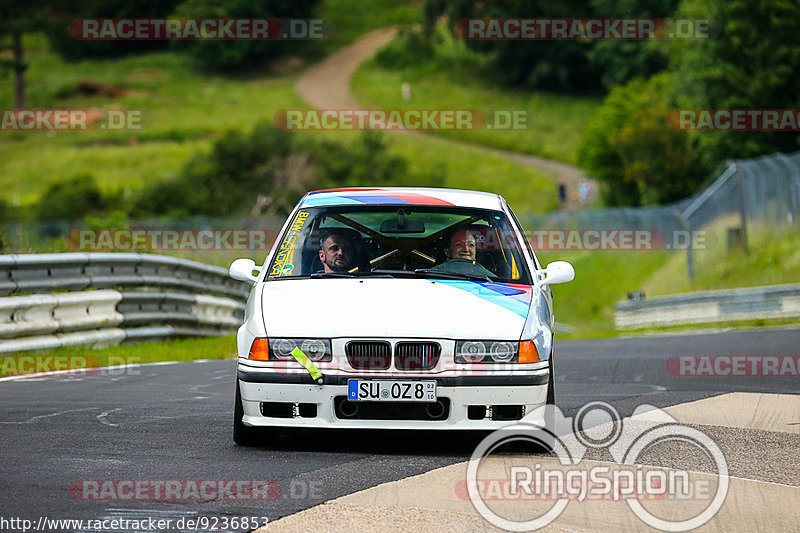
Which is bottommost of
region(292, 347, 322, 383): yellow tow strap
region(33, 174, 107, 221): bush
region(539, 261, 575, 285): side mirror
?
region(292, 347, 322, 383): yellow tow strap

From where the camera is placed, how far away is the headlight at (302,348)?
7262 mm

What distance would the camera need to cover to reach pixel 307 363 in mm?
7230

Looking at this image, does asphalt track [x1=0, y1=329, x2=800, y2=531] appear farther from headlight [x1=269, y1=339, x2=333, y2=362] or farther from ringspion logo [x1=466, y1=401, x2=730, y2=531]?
headlight [x1=269, y1=339, x2=333, y2=362]

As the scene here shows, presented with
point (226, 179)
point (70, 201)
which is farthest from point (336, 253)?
point (226, 179)

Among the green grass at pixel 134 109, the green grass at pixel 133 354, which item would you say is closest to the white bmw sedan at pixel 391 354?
the green grass at pixel 133 354

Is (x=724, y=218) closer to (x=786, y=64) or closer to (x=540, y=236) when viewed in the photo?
(x=540, y=236)

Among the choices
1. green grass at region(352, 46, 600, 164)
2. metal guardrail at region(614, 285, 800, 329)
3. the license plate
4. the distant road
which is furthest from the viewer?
green grass at region(352, 46, 600, 164)

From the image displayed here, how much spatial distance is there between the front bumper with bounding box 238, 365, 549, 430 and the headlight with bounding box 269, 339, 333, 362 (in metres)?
0.11

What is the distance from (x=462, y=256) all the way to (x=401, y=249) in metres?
0.48

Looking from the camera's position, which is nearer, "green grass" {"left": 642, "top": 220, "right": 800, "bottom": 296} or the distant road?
"green grass" {"left": 642, "top": 220, "right": 800, "bottom": 296}

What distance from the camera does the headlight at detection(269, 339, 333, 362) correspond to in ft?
23.8

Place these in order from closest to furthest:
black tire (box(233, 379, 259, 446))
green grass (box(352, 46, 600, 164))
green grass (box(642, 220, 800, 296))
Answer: black tire (box(233, 379, 259, 446)), green grass (box(642, 220, 800, 296)), green grass (box(352, 46, 600, 164))

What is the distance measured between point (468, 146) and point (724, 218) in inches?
2270

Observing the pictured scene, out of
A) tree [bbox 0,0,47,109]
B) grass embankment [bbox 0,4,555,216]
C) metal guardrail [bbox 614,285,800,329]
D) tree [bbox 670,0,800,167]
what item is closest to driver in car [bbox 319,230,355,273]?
metal guardrail [bbox 614,285,800,329]
